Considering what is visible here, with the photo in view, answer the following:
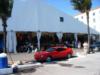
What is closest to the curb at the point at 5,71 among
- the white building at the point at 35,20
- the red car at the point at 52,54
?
the red car at the point at 52,54

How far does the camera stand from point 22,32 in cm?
3709

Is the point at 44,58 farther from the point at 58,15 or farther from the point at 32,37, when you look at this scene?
the point at 58,15

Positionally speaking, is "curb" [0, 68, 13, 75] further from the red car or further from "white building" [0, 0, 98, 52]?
"white building" [0, 0, 98, 52]

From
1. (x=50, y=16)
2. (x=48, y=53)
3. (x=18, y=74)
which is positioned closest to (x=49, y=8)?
(x=50, y=16)

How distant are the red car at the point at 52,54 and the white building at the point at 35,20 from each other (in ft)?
29.2

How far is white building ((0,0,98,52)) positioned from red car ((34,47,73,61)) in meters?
8.89

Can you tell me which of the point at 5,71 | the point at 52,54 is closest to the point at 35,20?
the point at 52,54

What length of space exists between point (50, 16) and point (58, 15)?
143 centimetres

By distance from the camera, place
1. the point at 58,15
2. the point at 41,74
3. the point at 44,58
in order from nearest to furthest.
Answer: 1. the point at 41,74
2. the point at 44,58
3. the point at 58,15

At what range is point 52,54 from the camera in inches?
1045

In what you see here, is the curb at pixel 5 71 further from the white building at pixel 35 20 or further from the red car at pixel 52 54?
the white building at pixel 35 20

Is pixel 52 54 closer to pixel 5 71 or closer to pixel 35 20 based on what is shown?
pixel 5 71

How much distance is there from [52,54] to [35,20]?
11.7 metres

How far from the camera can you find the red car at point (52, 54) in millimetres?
25763
